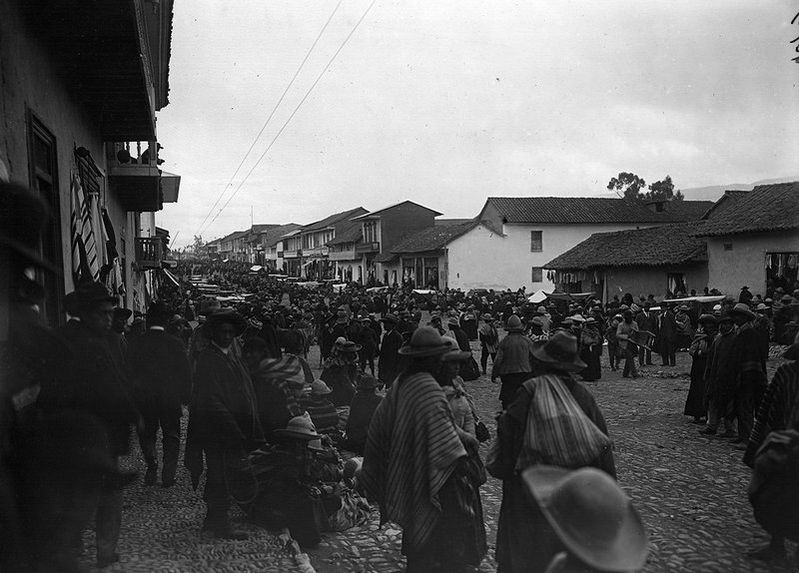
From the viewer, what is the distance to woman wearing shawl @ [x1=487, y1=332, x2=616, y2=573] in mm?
3672

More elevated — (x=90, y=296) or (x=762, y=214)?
(x=762, y=214)

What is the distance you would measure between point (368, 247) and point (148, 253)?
126 feet

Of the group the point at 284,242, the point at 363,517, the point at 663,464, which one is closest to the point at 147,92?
the point at 363,517

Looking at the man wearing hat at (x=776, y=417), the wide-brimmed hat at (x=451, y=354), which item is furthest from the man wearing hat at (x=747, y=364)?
the wide-brimmed hat at (x=451, y=354)

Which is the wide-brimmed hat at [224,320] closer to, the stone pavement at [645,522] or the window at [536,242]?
the stone pavement at [645,522]

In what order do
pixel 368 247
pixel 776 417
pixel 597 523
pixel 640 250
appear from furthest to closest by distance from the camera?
pixel 368 247
pixel 640 250
pixel 776 417
pixel 597 523

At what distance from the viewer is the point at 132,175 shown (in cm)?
1452

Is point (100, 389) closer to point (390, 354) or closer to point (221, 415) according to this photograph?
point (221, 415)

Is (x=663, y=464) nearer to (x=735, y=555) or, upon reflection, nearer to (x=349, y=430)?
(x=735, y=555)

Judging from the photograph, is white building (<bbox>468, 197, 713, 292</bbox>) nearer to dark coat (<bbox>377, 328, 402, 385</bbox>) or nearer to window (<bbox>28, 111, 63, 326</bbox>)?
dark coat (<bbox>377, 328, 402, 385</bbox>)

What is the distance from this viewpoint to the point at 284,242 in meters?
94.8

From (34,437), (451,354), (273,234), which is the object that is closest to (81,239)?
(34,437)

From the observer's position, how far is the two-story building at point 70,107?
5.74 m

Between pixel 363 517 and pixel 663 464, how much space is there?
3.81 m
